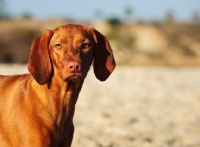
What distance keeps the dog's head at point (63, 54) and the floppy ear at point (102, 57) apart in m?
0.11

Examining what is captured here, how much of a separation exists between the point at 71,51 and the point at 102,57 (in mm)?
603

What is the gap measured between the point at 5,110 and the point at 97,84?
1269 centimetres

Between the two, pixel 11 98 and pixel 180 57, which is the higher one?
pixel 180 57

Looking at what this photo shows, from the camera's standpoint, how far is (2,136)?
618 cm

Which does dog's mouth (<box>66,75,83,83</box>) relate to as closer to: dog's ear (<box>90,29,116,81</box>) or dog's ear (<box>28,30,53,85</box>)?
dog's ear (<box>28,30,53,85</box>)

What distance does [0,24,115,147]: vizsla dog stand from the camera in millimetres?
5855

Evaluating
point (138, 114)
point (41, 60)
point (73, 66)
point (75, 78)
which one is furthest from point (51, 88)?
point (138, 114)

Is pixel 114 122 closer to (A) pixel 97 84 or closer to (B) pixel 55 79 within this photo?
(B) pixel 55 79

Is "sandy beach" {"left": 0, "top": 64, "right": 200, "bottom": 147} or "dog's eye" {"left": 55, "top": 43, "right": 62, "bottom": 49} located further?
"sandy beach" {"left": 0, "top": 64, "right": 200, "bottom": 147}

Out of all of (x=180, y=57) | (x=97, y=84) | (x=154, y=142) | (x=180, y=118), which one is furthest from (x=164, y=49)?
(x=154, y=142)

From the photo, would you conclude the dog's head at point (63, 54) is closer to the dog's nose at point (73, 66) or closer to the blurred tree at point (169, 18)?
the dog's nose at point (73, 66)

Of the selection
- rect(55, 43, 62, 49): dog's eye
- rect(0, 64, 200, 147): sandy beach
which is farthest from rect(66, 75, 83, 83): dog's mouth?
rect(0, 64, 200, 147): sandy beach

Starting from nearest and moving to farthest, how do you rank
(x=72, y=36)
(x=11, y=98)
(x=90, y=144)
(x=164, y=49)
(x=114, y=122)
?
1. (x=72, y=36)
2. (x=11, y=98)
3. (x=90, y=144)
4. (x=114, y=122)
5. (x=164, y=49)

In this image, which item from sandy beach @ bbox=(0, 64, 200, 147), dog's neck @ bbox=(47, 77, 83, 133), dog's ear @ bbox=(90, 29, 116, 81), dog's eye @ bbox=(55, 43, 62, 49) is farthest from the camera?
sandy beach @ bbox=(0, 64, 200, 147)
